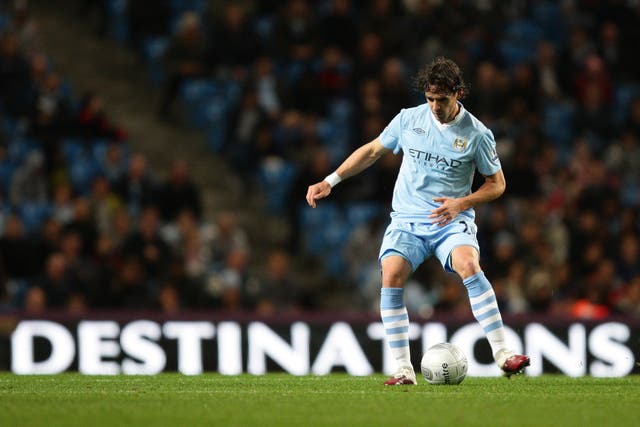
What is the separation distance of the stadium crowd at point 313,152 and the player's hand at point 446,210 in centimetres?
598

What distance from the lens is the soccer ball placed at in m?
8.89

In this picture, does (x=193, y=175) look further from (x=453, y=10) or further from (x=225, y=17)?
(x=453, y=10)

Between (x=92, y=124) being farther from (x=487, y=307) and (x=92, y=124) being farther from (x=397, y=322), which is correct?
(x=487, y=307)

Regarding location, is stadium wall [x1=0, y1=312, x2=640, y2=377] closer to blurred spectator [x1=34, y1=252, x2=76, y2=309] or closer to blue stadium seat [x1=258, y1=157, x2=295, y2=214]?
blurred spectator [x1=34, y1=252, x2=76, y2=309]

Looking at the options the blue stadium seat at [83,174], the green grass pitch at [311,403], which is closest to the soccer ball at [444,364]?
the green grass pitch at [311,403]

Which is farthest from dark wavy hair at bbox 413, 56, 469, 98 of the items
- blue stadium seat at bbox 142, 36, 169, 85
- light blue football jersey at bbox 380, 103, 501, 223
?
blue stadium seat at bbox 142, 36, 169, 85

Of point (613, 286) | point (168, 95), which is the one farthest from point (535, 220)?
point (168, 95)

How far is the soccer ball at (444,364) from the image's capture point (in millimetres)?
8891

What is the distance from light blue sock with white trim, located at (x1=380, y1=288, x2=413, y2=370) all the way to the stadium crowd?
5.60 metres

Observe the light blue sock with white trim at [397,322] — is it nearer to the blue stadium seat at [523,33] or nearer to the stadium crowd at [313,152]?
the stadium crowd at [313,152]

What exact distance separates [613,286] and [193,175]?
635 centimetres

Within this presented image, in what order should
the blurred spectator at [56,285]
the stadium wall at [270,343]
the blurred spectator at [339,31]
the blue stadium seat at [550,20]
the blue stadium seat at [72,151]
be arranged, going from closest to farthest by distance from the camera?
the stadium wall at [270,343] < the blurred spectator at [56,285] < the blue stadium seat at [72,151] < the blurred spectator at [339,31] < the blue stadium seat at [550,20]

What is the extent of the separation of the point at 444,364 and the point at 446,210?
111cm

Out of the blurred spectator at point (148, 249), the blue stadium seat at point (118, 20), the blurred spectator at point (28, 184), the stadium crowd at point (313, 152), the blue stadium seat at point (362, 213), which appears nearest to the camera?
the blurred spectator at point (148, 249)
